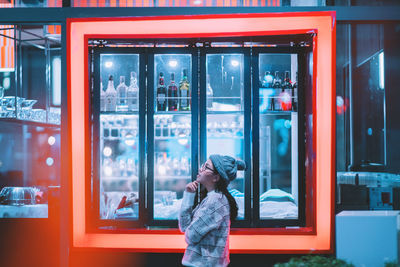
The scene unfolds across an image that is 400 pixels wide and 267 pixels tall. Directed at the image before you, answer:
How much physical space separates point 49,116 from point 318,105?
11.2 feet

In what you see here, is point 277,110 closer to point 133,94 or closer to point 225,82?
point 225,82

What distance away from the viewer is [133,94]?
155 inches

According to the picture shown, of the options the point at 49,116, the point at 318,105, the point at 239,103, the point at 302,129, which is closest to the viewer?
the point at 318,105

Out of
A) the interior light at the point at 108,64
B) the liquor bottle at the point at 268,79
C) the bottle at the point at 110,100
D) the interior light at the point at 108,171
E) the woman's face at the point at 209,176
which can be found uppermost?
the interior light at the point at 108,64

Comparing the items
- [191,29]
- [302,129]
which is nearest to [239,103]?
[302,129]

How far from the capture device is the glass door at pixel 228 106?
11.4ft

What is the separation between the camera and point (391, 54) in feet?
15.7

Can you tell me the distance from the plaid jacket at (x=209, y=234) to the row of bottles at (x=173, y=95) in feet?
4.39

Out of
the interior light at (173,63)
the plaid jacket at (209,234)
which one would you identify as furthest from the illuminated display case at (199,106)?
the plaid jacket at (209,234)

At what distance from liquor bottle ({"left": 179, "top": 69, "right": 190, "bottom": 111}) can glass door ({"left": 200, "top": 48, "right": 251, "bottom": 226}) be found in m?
0.24

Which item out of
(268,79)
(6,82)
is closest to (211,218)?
(268,79)

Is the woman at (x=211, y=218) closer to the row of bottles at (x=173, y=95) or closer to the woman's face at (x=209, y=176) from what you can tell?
the woman's face at (x=209, y=176)

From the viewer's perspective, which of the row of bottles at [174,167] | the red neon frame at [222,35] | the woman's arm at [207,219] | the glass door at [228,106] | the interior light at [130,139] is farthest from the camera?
the row of bottles at [174,167]

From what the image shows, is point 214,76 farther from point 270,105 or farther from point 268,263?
point 268,263
